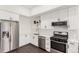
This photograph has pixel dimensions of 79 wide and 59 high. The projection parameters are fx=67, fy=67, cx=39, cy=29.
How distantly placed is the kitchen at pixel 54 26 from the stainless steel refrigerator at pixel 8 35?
0.17 m

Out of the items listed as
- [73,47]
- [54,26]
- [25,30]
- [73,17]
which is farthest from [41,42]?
[73,17]

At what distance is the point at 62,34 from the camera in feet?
7.45

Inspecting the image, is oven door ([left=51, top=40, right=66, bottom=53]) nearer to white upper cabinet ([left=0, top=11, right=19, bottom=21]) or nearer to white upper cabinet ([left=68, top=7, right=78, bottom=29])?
white upper cabinet ([left=68, top=7, right=78, bottom=29])

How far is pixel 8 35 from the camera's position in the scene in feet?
6.81

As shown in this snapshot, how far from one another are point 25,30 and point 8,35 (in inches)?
49.5

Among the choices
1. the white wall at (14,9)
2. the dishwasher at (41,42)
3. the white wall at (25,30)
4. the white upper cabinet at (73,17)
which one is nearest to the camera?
the white upper cabinet at (73,17)

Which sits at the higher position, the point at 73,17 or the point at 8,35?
the point at 73,17

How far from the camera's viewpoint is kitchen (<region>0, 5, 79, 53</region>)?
185cm

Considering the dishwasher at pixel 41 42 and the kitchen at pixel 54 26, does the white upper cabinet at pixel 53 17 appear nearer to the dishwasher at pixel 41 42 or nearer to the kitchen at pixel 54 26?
the kitchen at pixel 54 26

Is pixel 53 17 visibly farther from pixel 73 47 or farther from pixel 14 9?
pixel 14 9

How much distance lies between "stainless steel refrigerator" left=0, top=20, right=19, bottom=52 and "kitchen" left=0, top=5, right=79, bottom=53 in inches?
6.5

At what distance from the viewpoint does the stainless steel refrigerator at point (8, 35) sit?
6.32 feet

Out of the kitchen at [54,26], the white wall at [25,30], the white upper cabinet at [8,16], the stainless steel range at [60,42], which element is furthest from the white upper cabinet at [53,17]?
the white upper cabinet at [8,16]

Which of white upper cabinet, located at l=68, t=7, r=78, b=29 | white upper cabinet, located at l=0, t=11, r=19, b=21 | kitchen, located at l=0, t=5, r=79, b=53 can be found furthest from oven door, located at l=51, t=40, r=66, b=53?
white upper cabinet, located at l=0, t=11, r=19, b=21
